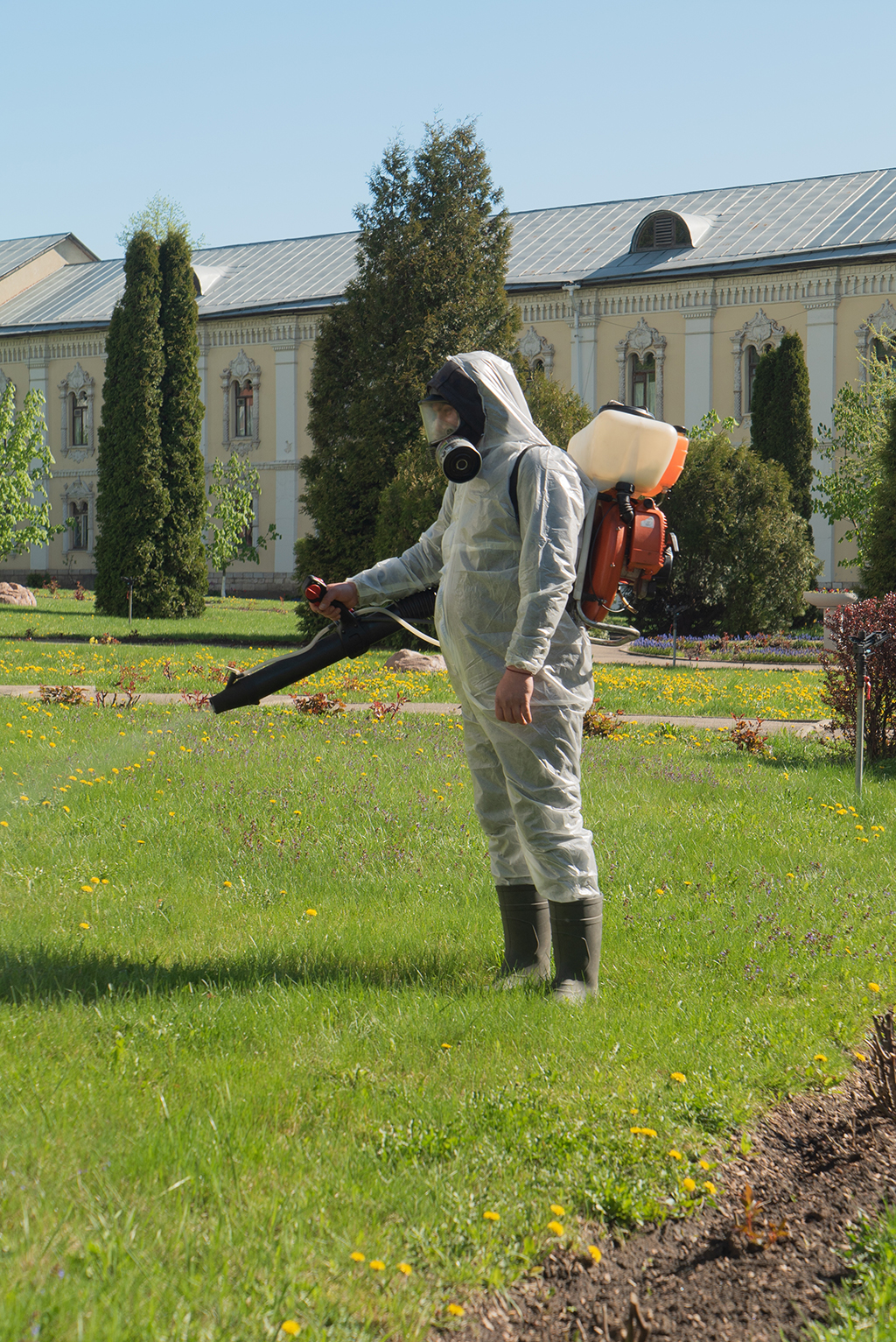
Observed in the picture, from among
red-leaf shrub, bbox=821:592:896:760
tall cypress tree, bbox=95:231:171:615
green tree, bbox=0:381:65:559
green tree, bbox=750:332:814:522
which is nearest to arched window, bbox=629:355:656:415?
green tree, bbox=750:332:814:522

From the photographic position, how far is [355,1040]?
333 centimetres

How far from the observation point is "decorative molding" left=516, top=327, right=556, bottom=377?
122 ft

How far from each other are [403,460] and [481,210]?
5.27 metres

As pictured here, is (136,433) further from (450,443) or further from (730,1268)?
(730,1268)

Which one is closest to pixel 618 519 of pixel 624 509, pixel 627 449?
pixel 624 509

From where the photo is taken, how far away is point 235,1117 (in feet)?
9.07

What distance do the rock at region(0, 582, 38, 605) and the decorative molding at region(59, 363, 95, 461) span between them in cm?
1581

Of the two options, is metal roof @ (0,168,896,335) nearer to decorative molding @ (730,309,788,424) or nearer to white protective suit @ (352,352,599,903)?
decorative molding @ (730,309,788,424)

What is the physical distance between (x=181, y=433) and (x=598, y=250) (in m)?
16.9

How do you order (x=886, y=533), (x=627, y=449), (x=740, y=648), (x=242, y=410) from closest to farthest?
(x=627, y=449) < (x=886, y=533) < (x=740, y=648) < (x=242, y=410)

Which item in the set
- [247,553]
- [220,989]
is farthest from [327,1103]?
[247,553]

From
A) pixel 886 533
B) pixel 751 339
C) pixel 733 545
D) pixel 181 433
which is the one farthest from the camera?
pixel 751 339

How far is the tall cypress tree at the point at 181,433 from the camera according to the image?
2722cm

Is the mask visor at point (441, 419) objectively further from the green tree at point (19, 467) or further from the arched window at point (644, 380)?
the arched window at point (644, 380)
